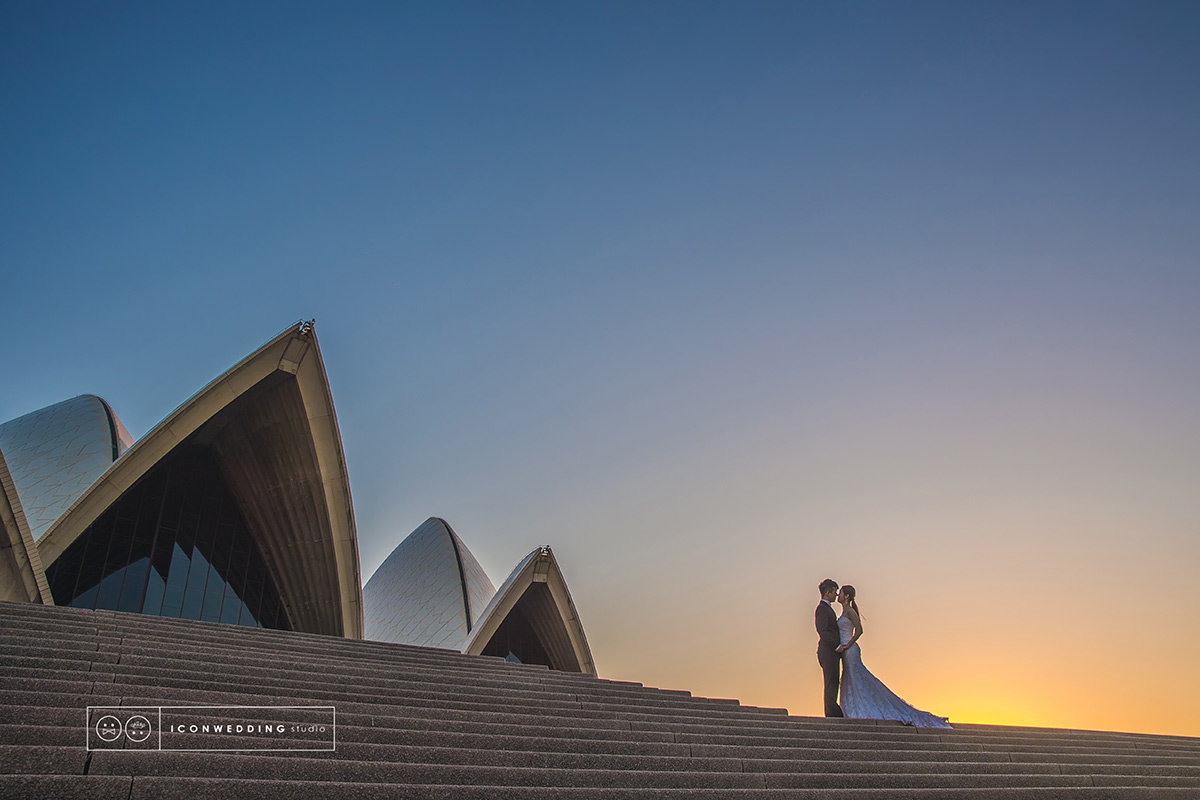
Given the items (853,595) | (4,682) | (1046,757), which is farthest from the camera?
(853,595)

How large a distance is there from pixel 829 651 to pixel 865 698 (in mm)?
549

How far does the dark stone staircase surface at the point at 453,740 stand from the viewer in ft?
10.2

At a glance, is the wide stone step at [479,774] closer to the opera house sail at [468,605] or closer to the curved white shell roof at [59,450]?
the curved white shell roof at [59,450]

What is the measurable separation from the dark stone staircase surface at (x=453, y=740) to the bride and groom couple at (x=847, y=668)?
1.92 ft

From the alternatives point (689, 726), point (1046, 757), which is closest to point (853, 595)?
point (1046, 757)

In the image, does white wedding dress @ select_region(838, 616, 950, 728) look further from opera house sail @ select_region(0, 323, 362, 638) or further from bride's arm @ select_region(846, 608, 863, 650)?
opera house sail @ select_region(0, 323, 362, 638)

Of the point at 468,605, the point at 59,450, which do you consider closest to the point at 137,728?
the point at 59,450

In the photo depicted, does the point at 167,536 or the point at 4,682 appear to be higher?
the point at 167,536

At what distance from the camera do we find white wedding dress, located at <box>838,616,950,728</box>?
24.8 feet

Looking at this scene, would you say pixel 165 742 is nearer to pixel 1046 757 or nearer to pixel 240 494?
pixel 1046 757

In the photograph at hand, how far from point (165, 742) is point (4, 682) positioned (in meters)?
1.22

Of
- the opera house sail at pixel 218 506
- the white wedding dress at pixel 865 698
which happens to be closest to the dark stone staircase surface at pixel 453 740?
the white wedding dress at pixel 865 698

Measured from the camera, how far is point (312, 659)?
647 centimetres
